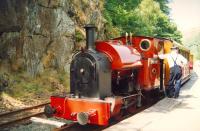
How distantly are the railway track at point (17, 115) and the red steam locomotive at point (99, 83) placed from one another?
1.38 meters

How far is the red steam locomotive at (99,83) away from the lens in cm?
909

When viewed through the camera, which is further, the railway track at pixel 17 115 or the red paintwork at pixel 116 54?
the railway track at pixel 17 115

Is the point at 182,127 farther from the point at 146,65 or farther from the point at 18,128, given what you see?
the point at 18,128

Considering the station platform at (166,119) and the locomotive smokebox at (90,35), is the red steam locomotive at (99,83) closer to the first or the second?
the locomotive smokebox at (90,35)

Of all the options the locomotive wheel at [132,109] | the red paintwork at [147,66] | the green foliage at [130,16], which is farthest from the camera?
the green foliage at [130,16]

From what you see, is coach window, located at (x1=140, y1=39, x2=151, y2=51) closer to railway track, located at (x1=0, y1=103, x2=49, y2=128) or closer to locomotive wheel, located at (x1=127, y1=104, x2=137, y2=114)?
locomotive wheel, located at (x1=127, y1=104, x2=137, y2=114)

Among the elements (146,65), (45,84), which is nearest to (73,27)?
(45,84)

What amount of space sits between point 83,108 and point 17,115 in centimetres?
350

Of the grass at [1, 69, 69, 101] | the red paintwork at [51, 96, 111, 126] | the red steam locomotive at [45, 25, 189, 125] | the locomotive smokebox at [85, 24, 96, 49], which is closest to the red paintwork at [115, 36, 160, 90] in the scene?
the red steam locomotive at [45, 25, 189, 125]

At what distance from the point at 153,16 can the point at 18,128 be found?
96.0ft

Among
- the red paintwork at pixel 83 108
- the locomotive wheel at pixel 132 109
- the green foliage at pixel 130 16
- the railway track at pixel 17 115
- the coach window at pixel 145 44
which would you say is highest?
the green foliage at pixel 130 16

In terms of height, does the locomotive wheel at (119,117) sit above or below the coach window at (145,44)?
below

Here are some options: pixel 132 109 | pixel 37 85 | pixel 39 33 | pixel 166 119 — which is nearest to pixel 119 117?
pixel 132 109

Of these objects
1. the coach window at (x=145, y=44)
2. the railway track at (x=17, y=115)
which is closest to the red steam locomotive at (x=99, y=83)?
the coach window at (x=145, y=44)
